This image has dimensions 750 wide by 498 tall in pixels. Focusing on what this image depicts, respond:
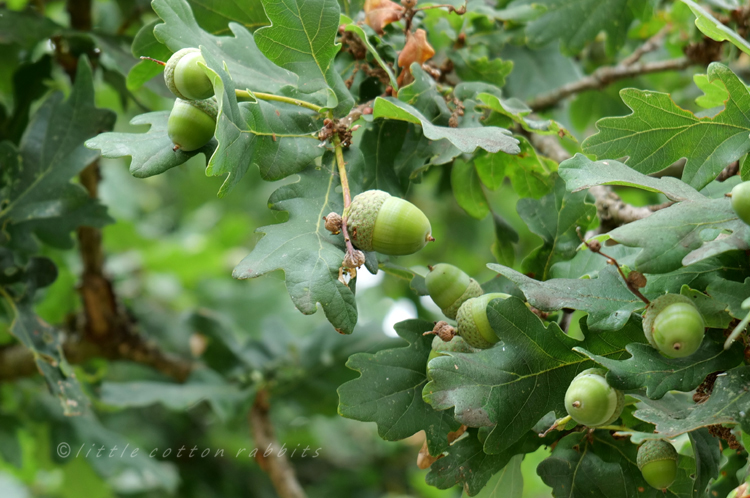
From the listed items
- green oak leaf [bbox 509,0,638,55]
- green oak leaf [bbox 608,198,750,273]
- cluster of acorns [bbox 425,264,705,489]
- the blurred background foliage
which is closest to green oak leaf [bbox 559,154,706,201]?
green oak leaf [bbox 608,198,750,273]

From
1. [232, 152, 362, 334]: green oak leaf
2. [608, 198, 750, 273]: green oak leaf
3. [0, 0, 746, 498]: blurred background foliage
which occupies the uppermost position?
[608, 198, 750, 273]: green oak leaf

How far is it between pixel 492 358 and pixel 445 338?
0.27ft

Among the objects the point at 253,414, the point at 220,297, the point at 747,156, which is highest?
the point at 747,156

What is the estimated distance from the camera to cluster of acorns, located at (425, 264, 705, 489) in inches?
30.6

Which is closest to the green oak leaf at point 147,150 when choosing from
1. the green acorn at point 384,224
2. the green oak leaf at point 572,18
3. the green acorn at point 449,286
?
the green acorn at point 384,224

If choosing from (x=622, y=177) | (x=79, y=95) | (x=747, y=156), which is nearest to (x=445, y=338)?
(x=622, y=177)

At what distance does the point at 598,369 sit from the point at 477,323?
0.18 m

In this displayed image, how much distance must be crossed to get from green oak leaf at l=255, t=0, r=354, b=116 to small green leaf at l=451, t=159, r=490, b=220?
1.35 feet

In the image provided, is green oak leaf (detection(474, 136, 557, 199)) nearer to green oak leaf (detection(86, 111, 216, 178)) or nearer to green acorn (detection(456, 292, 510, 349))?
green acorn (detection(456, 292, 510, 349))

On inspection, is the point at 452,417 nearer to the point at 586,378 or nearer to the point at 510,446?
the point at 510,446

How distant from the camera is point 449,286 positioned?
1.01m

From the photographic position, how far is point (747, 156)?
0.94m

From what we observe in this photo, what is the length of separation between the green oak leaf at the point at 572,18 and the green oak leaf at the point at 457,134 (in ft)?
2.26

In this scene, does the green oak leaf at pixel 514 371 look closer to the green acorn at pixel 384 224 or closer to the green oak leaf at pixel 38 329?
the green acorn at pixel 384 224
